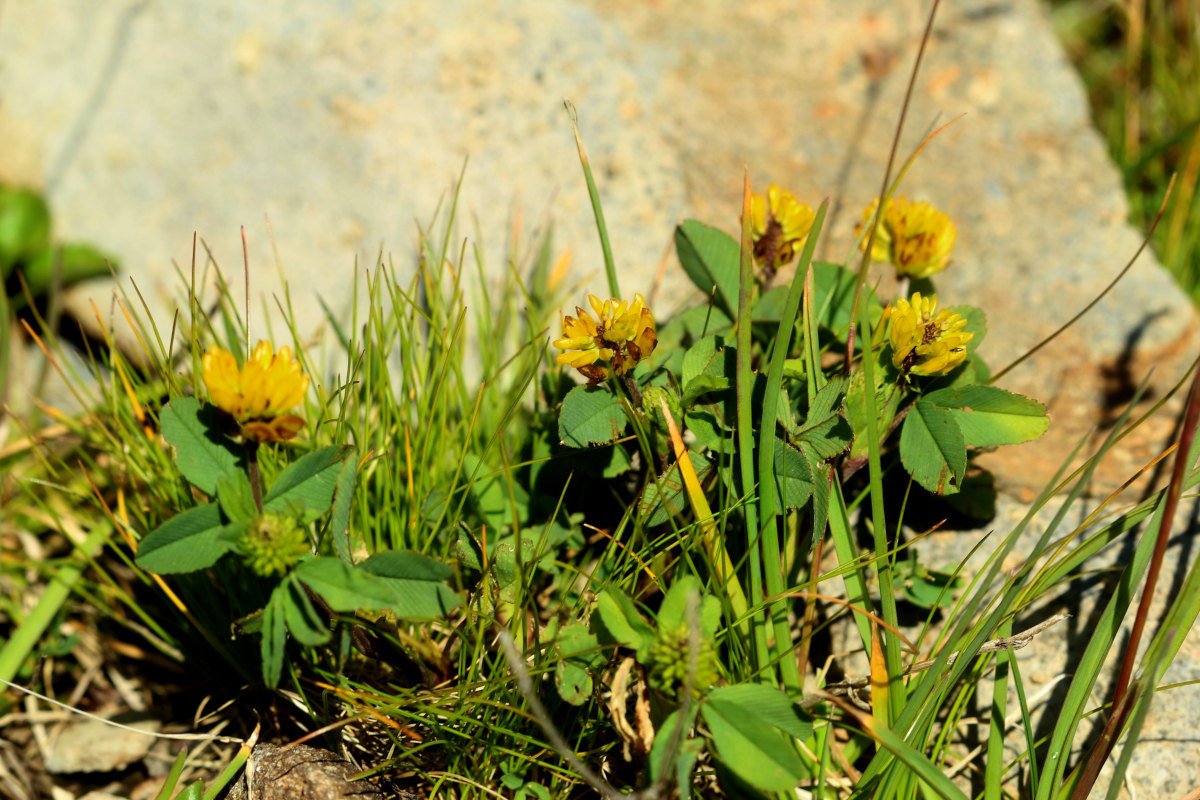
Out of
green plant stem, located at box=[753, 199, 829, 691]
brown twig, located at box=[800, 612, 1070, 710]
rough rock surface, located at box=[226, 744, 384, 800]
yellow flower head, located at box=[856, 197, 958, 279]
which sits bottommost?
rough rock surface, located at box=[226, 744, 384, 800]

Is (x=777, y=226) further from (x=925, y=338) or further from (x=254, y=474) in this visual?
(x=254, y=474)

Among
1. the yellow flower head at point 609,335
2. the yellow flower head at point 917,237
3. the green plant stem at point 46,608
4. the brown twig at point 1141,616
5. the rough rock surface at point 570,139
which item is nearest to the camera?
the brown twig at point 1141,616

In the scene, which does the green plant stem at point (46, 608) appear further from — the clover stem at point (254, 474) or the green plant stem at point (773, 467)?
the green plant stem at point (773, 467)

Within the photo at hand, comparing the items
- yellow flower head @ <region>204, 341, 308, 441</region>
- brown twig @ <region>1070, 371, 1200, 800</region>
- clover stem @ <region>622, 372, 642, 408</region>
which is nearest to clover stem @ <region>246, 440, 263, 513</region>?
yellow flower head @ <region>204, 341, 308, 441</region>

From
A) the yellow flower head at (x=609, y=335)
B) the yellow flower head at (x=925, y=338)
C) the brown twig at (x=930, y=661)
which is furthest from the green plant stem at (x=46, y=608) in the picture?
the yellow flower head at (x=925, y=338)

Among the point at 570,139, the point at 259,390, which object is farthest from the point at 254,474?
the point at 570,139

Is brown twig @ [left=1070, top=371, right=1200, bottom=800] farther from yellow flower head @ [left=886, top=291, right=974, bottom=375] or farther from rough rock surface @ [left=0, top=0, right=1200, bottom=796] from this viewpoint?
rough rock surface @ [left=0, top=0, right=1200, bottom=796]
